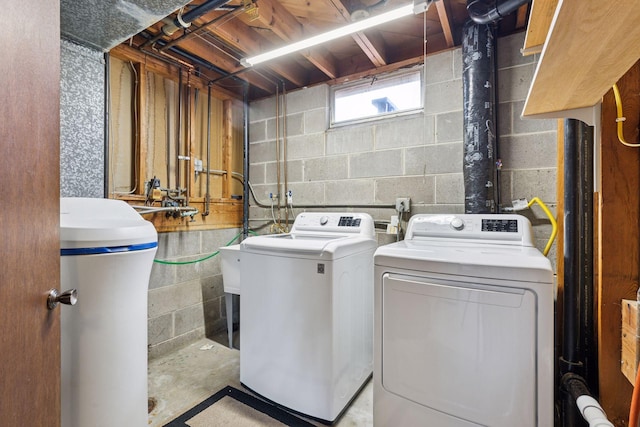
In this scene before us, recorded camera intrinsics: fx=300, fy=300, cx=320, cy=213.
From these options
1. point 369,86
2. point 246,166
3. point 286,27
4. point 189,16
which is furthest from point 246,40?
point 246,166

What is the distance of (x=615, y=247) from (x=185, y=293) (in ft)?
8.86

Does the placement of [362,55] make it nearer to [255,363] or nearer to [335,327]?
[335,327]

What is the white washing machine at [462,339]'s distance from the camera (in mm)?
1100

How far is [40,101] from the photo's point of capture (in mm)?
764

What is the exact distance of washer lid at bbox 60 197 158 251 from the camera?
3.51 feet

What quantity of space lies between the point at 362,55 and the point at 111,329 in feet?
8.27

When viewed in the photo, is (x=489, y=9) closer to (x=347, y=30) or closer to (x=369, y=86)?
(x=347, y=30)

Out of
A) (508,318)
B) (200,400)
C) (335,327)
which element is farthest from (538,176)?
(200,400)

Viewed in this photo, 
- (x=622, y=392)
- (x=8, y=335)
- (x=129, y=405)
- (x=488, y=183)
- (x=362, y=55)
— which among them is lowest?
(x=129, y=405)

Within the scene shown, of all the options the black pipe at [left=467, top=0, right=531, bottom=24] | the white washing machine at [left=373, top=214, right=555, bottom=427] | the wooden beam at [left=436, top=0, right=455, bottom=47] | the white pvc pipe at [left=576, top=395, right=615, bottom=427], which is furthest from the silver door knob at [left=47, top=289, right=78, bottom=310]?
the black pipe at [left=467, top=0, right=531, bottom=24]

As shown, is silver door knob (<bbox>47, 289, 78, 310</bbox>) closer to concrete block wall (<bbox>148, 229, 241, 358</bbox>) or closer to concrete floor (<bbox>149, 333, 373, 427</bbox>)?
concrete floor (<bbox>149, 333, 373, 427</bbox>)

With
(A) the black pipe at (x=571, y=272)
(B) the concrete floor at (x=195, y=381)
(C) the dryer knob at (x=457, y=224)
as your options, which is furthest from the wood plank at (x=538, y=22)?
(B) the concrete floor at (x=195, y=381)

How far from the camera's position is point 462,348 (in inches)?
47.6

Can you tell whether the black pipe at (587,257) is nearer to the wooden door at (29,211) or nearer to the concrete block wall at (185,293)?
the wooden door at (29,211)
